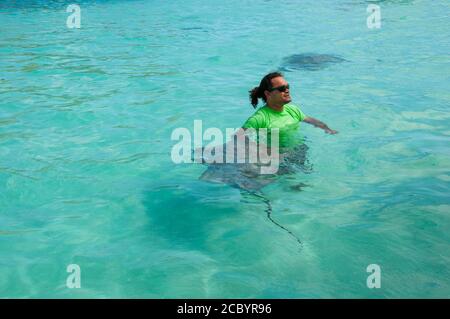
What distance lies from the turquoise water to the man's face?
801 mm

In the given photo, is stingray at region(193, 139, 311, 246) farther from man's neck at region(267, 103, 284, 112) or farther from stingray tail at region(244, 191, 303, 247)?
man's neck at region(267, 103, 284, 112)

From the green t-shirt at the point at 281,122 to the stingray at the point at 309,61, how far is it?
470cm

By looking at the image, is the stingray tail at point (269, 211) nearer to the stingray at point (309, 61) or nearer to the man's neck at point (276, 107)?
the man's neck at point (276, 107)

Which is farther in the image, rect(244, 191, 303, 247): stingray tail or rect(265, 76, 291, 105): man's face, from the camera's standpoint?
rect(265, 76, 291, 105): man's face

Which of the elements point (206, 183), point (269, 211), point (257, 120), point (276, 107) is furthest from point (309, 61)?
point (269, 211)

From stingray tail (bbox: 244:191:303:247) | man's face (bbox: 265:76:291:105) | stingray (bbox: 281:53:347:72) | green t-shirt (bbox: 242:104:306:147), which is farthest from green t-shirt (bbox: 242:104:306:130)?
stingray (bbox: 281:53:347:72)

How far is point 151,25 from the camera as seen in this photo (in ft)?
50.0

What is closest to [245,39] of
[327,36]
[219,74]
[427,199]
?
[327,36]

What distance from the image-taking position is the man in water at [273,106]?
5242 millimetres

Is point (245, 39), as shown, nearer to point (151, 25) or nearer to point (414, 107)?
point (151, 25)

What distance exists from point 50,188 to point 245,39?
8690 mm

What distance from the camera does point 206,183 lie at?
5.28 meters

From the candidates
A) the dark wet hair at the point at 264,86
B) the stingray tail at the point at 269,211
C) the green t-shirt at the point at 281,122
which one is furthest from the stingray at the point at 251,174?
the dark wet hair at the point at 264,86

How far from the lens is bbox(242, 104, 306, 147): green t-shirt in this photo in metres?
5.27
